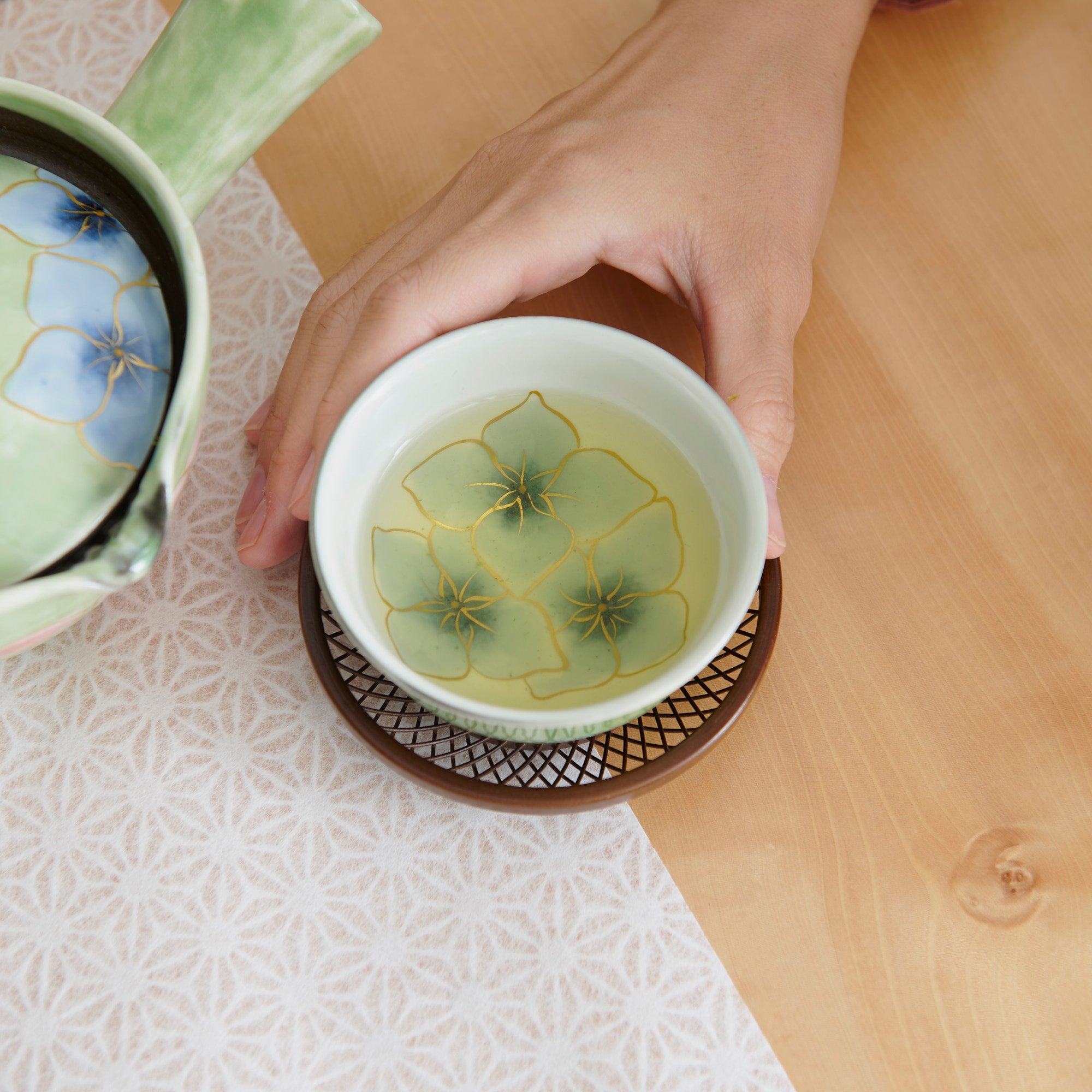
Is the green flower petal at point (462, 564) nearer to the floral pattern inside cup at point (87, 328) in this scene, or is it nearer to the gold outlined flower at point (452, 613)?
the gold outlined flower at point (452, 613)

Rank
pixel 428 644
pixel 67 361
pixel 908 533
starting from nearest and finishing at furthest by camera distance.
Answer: pixel 67 361
pixel 428 644
pixel 908 533

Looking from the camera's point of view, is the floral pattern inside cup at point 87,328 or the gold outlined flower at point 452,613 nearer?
the floral pattern inside cup at point 87,328

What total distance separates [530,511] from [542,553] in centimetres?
3

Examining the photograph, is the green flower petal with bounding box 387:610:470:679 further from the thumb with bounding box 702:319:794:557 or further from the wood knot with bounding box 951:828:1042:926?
the wood knot with bounding box 951:828:1042:926

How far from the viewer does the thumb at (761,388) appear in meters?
0.51

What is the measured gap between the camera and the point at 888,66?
2.26 ft

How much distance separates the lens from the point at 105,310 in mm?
372

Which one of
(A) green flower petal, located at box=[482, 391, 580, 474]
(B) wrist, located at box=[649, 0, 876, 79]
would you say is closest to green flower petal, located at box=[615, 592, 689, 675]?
(A) green flower petal, located at box=[482, 391, 580, 474]

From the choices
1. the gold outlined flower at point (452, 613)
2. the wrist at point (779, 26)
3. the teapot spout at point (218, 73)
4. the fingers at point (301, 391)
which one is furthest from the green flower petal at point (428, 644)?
the wrist at point (779, 26)

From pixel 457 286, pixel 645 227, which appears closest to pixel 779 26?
pixel 645 227

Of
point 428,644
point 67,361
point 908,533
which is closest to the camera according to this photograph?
point 67,361

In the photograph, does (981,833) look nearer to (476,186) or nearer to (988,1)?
(476,186)

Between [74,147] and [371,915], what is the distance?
1.37ft

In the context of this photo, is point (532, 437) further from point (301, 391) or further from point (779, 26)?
point (779, 26)
